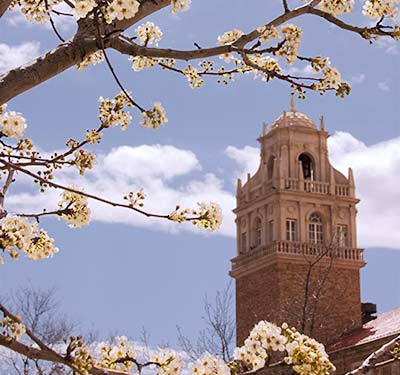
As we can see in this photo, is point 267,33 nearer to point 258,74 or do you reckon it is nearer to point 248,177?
point 258,74

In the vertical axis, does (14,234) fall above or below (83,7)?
below

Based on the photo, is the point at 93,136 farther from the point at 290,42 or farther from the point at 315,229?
the point at 315,229

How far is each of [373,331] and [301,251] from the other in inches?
361

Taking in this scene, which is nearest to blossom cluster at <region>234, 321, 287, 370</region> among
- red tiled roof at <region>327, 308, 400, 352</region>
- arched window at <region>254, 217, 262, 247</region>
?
red tiled roof at <region>327, 308, 400, 352</region>

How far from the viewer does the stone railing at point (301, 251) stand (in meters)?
49.8

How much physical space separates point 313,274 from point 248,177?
7252 millimetres

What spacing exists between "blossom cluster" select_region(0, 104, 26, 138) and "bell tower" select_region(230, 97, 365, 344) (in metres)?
42.3

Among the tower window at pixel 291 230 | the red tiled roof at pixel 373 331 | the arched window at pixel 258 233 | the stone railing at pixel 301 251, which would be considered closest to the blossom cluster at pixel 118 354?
the red tiled roof at pixel 373 331

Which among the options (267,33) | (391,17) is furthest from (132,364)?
(391,17)

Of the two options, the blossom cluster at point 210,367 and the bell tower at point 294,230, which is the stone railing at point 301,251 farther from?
the blossom cluster at point 210,367

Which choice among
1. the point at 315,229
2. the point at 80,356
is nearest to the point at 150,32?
Answer: the point at 80,356

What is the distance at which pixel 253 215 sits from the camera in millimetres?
53500

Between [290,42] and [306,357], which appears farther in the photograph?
[290,42]

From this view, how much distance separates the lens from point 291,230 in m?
51.1
